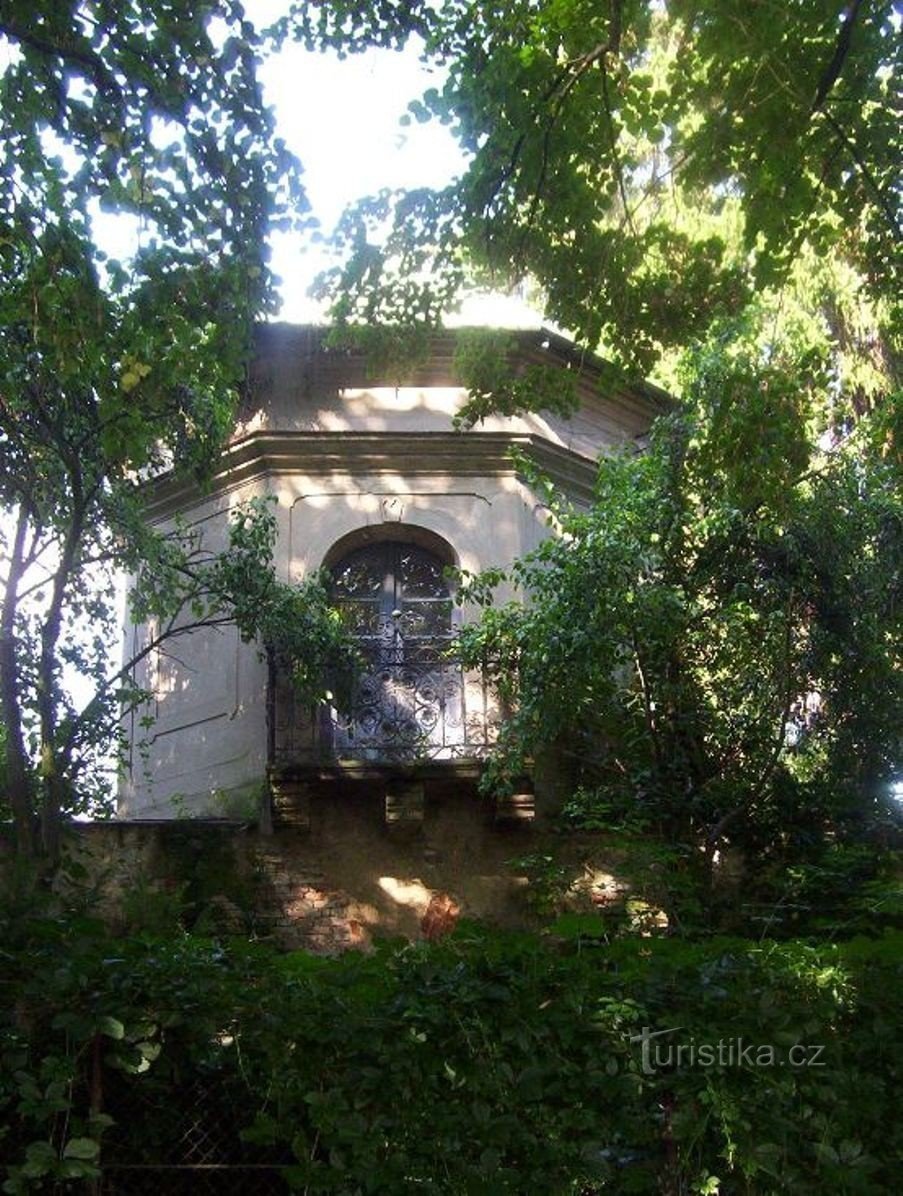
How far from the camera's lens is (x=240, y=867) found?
418 inches

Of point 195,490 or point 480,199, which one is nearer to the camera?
point 480,199

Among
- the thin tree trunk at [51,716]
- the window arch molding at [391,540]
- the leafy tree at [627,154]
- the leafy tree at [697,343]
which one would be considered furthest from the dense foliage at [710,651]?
the thin tree trunk at [51,716]

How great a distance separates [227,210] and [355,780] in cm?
503

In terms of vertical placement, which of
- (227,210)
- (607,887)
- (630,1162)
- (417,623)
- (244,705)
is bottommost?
(630,1162)

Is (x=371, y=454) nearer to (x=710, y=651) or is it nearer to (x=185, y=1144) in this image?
(x=710, y=651)

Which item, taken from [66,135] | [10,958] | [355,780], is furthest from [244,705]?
[10,958]

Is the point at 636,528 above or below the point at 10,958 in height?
above

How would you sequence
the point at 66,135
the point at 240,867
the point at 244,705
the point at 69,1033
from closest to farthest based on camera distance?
the point at 69,1033, the point at 66,135, the point at 240,867, the point at 244,705

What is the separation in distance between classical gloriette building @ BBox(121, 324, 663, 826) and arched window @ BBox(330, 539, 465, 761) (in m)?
0.02

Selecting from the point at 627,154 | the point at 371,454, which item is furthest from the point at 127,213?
the point at 371,454

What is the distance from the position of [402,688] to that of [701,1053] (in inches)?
247

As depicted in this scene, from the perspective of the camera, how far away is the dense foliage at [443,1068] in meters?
4.92

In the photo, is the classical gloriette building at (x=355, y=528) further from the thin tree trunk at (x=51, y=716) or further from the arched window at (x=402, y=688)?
the thin tree trunk at (x=51, y=716)

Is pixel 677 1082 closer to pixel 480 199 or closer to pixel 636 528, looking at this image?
pixel 480 199
